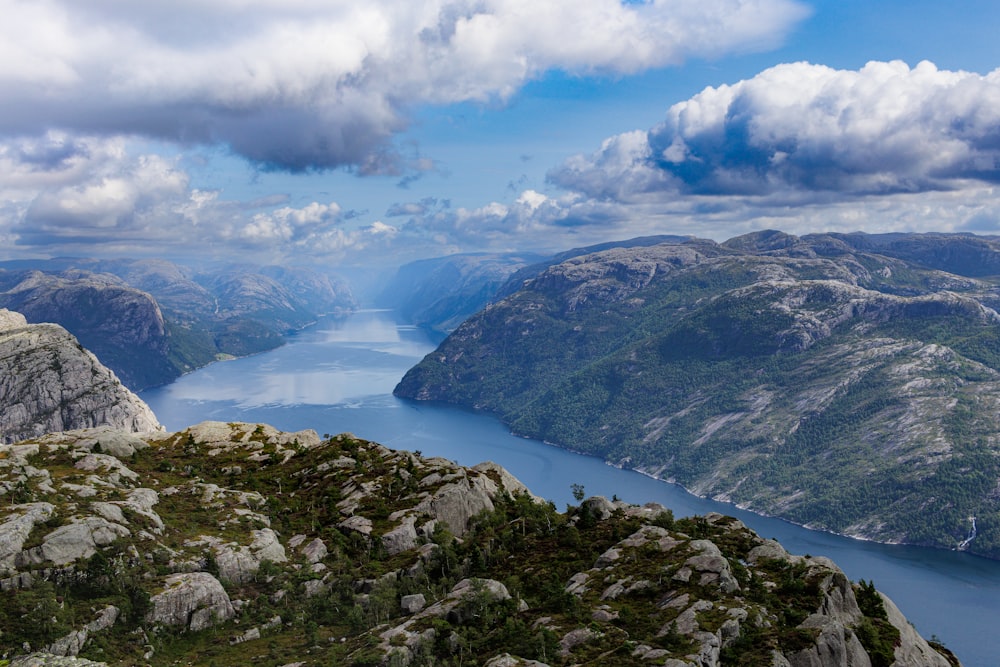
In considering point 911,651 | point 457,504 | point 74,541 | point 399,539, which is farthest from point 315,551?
point 911,651

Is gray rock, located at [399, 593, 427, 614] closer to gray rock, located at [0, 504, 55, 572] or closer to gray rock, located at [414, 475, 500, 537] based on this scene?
gray rock, located at [414, 475, 500, 537]

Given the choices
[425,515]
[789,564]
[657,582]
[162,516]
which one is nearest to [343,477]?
[425,515]

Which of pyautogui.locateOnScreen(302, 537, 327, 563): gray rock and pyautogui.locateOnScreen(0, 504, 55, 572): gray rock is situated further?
pyautogui.locateOnScreen(302, 537, 327, 563): gray rock

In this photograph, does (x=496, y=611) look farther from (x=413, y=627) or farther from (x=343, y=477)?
(x=343, y=477)

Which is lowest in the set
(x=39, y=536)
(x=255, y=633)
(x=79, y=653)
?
(x=255, y=633)

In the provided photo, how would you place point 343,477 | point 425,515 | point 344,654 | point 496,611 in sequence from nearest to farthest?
point 344,654
point 496,611
point 425,515
point 343,477

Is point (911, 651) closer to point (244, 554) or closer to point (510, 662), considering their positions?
point (510, 662)

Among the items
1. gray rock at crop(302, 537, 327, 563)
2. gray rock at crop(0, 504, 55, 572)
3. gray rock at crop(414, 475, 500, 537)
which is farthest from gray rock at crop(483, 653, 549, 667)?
gray rock at crop(0, 504, 55, 572)
